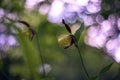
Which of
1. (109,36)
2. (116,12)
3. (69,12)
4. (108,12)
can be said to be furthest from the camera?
(69,12)

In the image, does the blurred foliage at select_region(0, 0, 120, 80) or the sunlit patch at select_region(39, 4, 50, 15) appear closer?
the blurred foliage at select_region(0, 0, 120, 80)

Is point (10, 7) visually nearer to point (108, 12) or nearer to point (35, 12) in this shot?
point (108, 12)

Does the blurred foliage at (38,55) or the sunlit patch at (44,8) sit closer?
the blurred foliage at (38,55)

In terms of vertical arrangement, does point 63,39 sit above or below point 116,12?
above

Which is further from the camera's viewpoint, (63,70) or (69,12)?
(63,70)

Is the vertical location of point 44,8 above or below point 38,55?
below

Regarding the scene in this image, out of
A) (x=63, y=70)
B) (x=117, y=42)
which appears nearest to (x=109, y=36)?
(x=117, y=42)

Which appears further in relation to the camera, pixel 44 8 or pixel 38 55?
pixel 44 8

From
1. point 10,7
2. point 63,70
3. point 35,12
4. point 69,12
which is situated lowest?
point 63,70
